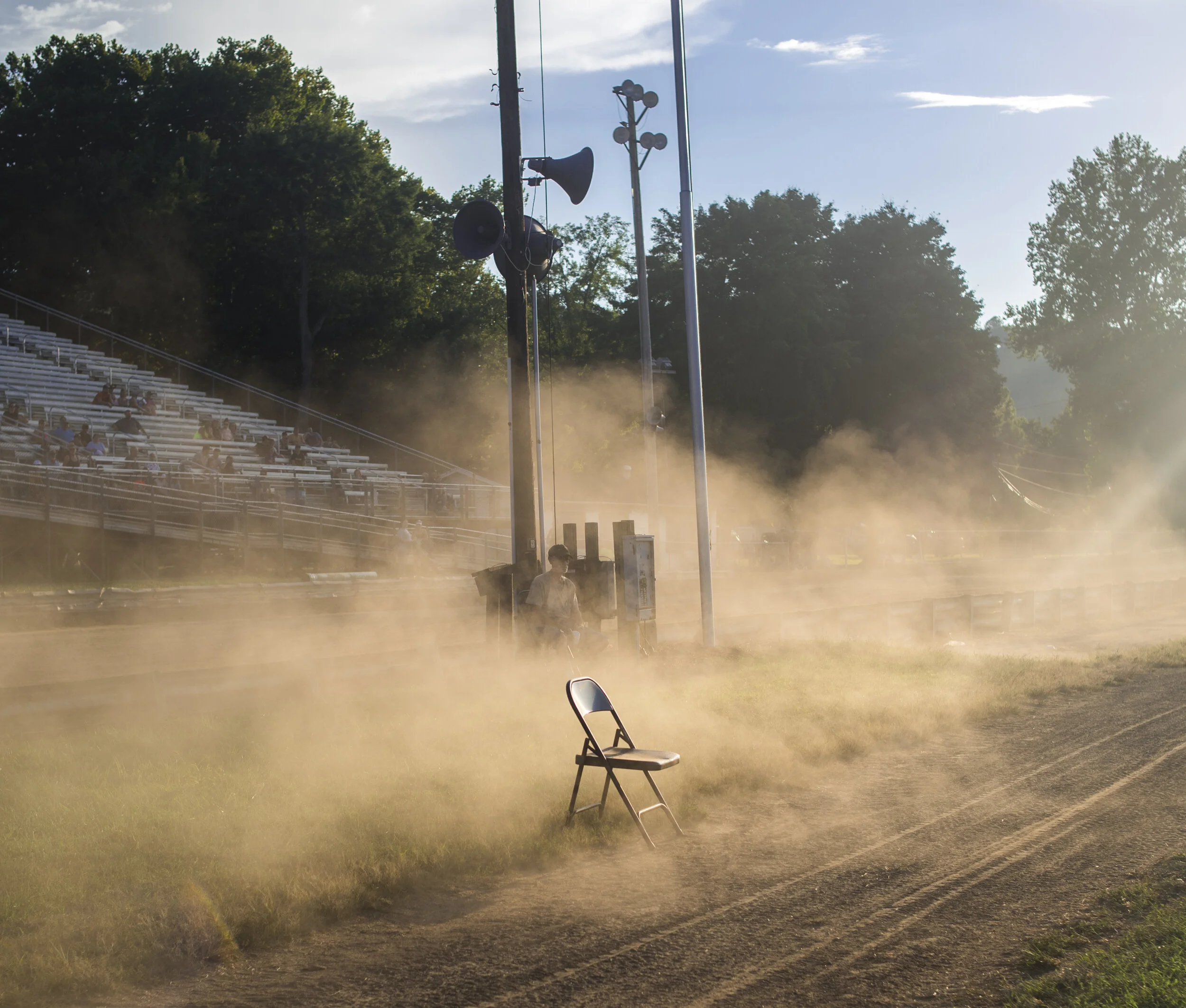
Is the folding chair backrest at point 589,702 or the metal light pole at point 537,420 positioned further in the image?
the metal light pole at point 537,420

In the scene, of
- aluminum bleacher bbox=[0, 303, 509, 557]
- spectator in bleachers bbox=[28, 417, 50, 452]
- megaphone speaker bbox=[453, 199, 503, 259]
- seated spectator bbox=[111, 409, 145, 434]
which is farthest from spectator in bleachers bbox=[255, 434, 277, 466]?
megaphone speaker bbox=[453, 199, 503, 259]

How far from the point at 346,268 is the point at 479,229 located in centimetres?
3816

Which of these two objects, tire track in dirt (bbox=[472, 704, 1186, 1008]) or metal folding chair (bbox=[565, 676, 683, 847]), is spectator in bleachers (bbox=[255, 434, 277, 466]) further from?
tire track in dirt (bbox=[472, 704, 1186, 1008])

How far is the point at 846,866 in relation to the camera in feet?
22.3

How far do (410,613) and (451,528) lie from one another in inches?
311

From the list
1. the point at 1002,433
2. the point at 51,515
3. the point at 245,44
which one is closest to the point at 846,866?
the point at 51,515

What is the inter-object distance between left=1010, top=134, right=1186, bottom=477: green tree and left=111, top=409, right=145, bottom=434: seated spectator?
1900 inches

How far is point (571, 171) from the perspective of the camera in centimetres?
1344

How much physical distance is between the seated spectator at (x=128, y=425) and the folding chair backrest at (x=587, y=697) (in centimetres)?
2407

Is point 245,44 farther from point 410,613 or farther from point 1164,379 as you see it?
point 1164,379

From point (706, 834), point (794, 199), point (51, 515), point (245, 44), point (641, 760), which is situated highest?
point (245, 44)

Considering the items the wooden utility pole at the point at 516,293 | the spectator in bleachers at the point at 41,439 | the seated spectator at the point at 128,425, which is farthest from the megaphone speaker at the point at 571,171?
the seated spectator at the point at 128,425

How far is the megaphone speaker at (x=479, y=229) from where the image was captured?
1292 centimetres

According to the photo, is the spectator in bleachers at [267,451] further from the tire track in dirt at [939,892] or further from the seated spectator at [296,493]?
the tire track in dirt at [939,892]
